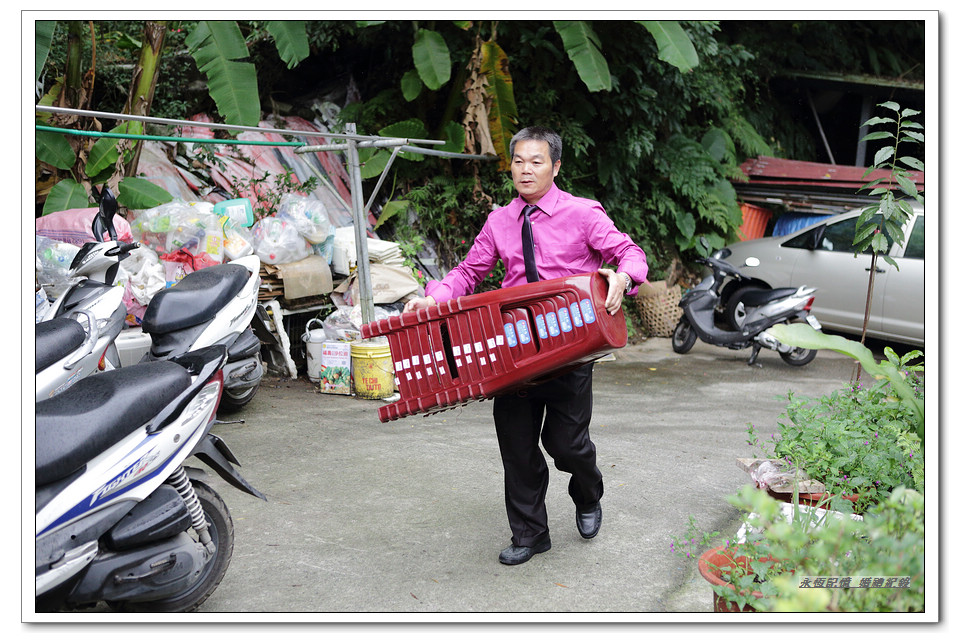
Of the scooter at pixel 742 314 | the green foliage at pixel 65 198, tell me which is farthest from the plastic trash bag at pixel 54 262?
the scooter at pixel 742 314

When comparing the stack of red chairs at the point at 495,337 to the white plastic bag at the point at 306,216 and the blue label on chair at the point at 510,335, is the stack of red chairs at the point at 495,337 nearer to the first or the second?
the blue label on chair at the point at 510,335

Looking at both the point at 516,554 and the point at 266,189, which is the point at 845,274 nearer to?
the point at 266,189

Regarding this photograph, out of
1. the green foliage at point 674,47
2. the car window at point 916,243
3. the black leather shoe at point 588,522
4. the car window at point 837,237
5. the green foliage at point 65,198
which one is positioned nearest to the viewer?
the black leather shoe at point 588,522

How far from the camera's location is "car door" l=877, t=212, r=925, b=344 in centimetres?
727

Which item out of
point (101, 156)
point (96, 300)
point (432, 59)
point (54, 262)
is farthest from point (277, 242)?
point (432, 59)

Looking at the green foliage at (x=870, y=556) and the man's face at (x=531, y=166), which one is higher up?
the man's face at (x=531, y=166)

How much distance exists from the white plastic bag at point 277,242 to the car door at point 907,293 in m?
5.38

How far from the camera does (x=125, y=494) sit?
2301mm

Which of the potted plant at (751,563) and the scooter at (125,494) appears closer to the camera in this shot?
the potted plant at (751,563)

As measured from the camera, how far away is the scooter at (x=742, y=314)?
7.37 meters

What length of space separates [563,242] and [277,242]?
3.65m

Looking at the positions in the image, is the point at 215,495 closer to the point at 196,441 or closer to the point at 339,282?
the point at 196,441

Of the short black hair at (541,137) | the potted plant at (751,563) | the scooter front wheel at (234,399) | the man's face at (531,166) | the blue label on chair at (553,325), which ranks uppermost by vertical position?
the short black hair at (541,137)
